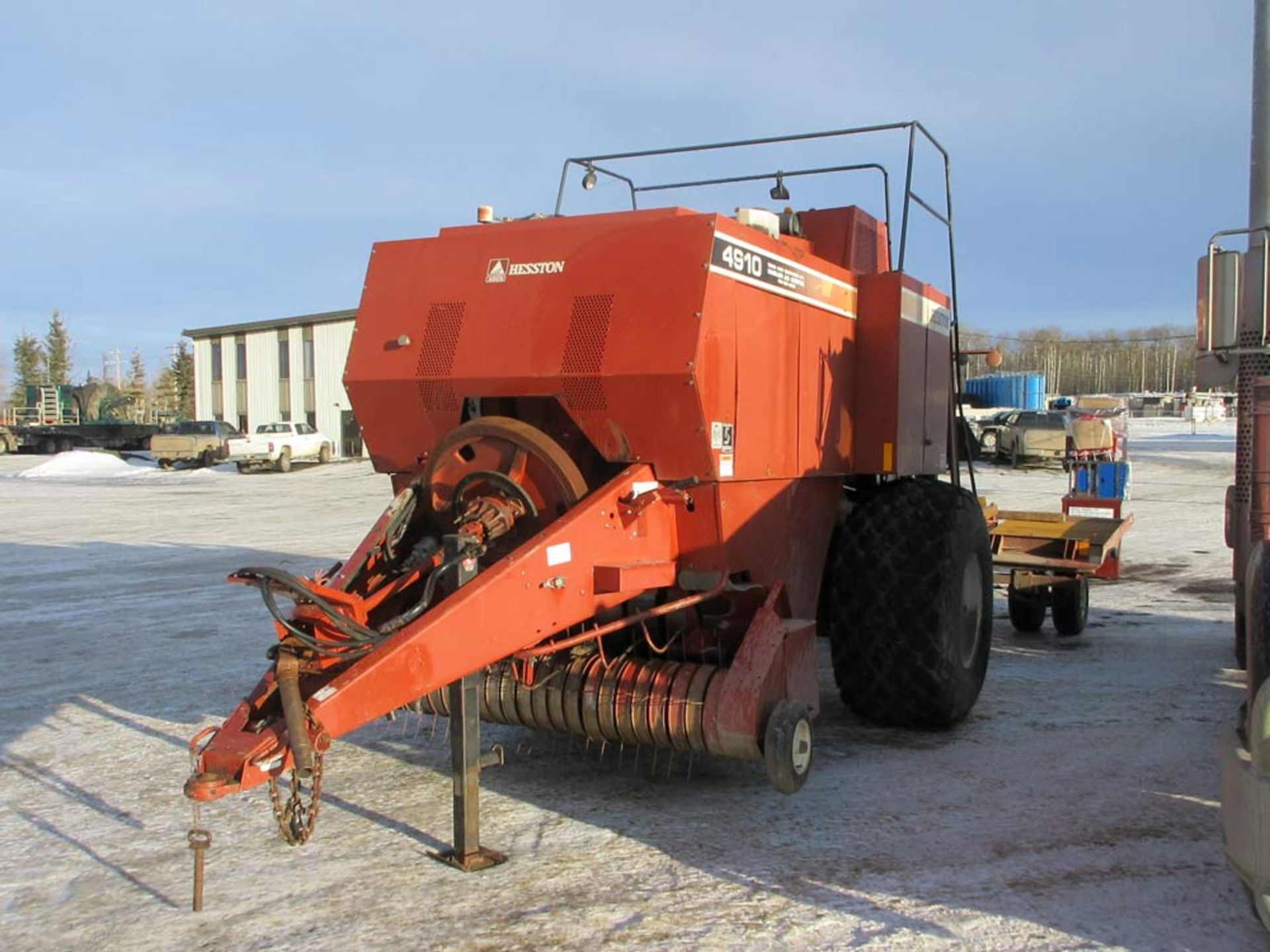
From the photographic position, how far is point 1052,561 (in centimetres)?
845

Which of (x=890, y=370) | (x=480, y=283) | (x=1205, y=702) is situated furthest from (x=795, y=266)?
(x=1205, y=702)

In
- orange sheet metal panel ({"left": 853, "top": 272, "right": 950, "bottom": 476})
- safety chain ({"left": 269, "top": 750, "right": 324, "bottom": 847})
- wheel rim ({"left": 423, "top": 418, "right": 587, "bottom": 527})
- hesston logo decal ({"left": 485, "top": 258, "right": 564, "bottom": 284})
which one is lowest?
safety chain ({"left": 269, "top": 750, "right": 324, "bottom": 847})

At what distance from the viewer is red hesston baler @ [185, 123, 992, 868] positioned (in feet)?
14.3

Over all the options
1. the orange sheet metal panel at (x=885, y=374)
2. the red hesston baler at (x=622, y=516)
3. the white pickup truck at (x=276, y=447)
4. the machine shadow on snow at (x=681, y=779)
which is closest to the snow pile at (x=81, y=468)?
the white pickup truck at (x=276, y=447)

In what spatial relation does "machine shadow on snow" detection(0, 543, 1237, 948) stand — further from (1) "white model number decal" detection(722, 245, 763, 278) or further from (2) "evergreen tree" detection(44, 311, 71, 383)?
(2) "evergreen tree" detection(44, 311, 71, 383)

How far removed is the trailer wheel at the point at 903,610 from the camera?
18.8ft

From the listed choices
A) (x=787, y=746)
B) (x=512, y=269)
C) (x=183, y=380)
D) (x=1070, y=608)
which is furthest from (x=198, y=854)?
(x=183, y=380)

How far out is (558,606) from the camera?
14.9ft

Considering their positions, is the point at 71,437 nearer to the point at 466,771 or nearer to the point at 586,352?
the point at 586,352

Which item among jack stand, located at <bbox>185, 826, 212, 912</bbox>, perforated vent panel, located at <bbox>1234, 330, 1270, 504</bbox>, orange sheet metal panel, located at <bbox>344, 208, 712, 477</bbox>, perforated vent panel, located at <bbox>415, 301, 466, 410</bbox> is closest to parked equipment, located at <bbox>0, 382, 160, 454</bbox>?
orange sheet metal panel, located at <bbox>344, 208, 712, 477</bbox>

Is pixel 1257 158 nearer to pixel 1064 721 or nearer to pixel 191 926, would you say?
pixel 1064 721

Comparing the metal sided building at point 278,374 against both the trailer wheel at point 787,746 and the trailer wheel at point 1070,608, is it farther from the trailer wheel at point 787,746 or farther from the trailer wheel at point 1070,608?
the trailer wheel at point 787,746

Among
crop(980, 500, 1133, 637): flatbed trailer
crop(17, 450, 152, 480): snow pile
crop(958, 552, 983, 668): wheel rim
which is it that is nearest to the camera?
crop(958, 552, 983, 668): wheel rim

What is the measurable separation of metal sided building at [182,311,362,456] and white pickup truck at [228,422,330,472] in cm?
557
